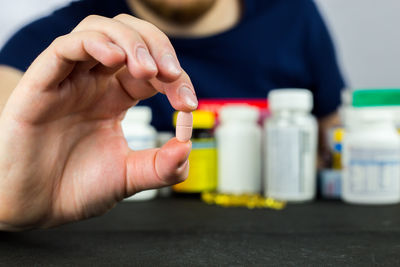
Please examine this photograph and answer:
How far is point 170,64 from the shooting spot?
1.05 ft

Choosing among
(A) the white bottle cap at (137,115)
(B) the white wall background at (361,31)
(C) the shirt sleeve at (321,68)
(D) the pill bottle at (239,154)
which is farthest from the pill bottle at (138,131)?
(B) the white wall background at (361,31)

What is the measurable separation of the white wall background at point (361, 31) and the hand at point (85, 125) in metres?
1.21

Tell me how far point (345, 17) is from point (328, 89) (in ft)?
1.87

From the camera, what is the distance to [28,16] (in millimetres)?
1529

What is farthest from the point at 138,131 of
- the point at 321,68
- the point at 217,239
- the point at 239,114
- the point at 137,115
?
the point at 321,68

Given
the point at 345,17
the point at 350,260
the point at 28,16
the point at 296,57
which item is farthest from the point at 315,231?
the point at 28,16

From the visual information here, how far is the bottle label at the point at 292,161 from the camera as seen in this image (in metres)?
0.65

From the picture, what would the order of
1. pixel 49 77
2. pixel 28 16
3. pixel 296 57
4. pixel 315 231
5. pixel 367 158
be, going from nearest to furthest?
pixel 49 77
pixel 315 231
pixel 367 158
pixel 296 57
pixel 28 16

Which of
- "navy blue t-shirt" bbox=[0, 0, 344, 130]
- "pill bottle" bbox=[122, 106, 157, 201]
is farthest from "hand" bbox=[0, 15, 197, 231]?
"navy blue t-shirt" bbox=[0, 0, 344, 130]

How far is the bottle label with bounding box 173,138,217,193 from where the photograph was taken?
0.68 meters

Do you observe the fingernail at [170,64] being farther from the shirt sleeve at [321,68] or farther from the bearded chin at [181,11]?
the shirt sleeve at [321,68]

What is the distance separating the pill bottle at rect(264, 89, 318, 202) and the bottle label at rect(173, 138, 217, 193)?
98 mm

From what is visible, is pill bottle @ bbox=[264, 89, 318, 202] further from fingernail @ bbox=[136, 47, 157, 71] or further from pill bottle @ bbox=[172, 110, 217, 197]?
fingernail @ bbox=[136, 47, 157, 71]

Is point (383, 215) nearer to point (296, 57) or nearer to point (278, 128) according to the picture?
point (278, 128)
